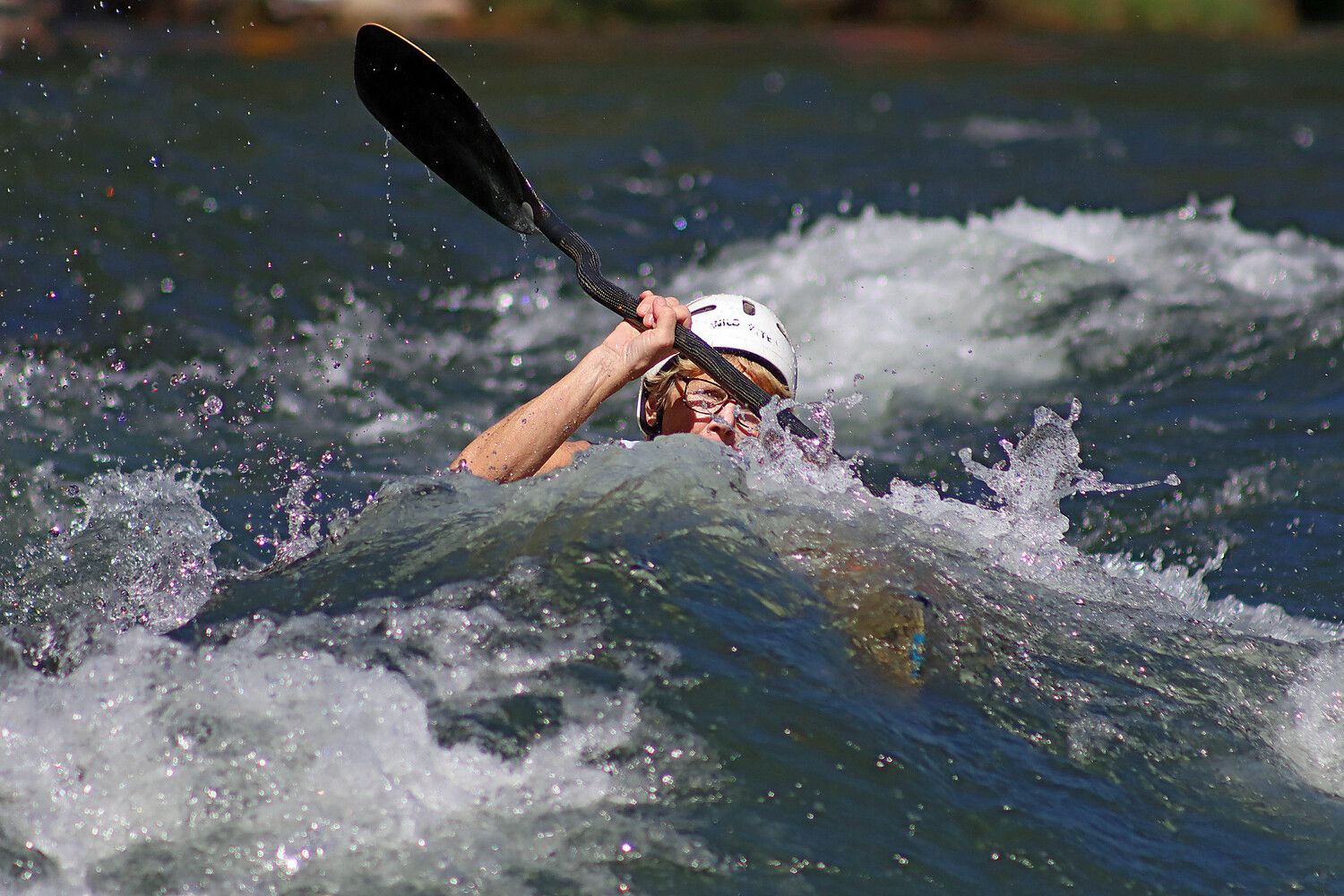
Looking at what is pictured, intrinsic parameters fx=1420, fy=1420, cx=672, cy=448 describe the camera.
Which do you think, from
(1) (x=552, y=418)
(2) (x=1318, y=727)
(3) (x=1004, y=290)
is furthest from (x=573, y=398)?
(3) (x=1004, y=290)

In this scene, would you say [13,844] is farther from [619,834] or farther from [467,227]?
[467,227]

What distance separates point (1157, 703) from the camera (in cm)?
338

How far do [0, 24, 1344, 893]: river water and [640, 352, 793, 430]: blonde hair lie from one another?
0.19 m

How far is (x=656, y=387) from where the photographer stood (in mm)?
4301

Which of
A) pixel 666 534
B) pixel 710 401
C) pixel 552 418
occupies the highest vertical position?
pixel 710 401

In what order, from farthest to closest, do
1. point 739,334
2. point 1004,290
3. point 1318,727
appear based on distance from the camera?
point 1004,290 < point 739,334 < point 1318,727

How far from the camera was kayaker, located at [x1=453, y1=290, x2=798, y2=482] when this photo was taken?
12.8 feet

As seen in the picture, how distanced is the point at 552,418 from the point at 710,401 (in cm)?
53

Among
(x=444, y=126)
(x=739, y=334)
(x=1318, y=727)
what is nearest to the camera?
(x=1318, y=727)

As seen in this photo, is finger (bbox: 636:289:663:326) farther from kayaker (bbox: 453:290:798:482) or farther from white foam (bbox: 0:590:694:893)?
white foam (bbox: 0:590:694:893)

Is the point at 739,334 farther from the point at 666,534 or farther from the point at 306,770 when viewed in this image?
the point at 306,770

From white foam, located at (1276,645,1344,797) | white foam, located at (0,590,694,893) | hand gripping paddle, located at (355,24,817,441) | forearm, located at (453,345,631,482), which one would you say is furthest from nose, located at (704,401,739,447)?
white foam, located at (1276,645,1344,797)

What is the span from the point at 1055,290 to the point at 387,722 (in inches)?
216

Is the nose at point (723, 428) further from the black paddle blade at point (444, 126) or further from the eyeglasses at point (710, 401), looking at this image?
the black paddle blade at point (444, 126)
